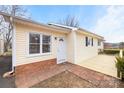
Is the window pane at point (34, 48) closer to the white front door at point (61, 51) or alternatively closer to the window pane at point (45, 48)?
the window pane at point (45, 48)

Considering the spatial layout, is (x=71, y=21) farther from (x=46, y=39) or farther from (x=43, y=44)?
(x=43, y=44)

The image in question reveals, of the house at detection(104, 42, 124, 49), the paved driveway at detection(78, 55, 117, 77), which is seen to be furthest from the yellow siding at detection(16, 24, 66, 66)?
the house at detection(104, 42, 124, 49)

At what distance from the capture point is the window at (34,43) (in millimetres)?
7316

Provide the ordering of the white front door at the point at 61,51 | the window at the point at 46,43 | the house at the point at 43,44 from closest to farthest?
the house at the point at 43,44
the window at the point at 46,43
the white front door at the point at 61,51

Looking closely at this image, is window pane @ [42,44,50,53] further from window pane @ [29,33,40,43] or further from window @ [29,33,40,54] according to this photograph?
window pane @ [29,33,40,43]

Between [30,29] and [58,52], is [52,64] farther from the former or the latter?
[30,29]

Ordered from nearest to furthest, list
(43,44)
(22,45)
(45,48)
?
(22,45) < (43,44) < (45,48)

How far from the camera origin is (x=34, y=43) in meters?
7.54

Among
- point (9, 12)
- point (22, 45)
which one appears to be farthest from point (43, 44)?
point (9, 12)

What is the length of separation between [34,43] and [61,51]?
3179 millimetres

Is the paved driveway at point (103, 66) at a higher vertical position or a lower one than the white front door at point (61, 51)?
lower

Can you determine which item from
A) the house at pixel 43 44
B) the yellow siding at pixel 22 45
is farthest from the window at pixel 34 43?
the yellow siding at pixel 22 45

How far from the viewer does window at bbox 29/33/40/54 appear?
732 centimetres
